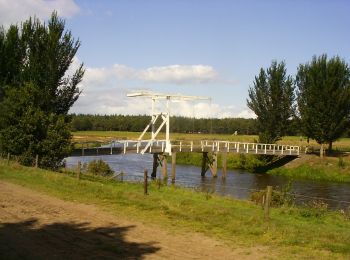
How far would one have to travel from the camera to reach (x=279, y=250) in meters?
10.9

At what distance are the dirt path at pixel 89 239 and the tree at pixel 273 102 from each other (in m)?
42.4

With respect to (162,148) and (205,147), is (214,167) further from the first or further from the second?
(162,148)

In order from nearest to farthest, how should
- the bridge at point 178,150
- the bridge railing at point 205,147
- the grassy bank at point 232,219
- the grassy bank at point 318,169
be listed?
the grassy bank at point 232,219 → the bridge at point 178,150 → the bridge railing at point 205,147 → the grassy bank at point 318,169

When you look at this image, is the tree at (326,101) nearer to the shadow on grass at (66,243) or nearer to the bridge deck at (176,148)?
the bridge deck at (176,148)

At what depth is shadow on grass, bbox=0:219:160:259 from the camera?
9773mm

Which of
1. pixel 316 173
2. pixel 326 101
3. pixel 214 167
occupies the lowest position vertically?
pixel 316 173

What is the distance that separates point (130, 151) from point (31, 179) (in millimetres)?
19573

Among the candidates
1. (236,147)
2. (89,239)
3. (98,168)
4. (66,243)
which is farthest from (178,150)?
(66,243)

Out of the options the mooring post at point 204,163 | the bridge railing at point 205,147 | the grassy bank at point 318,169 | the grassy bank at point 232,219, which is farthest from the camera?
the grassy bank at point 318,169

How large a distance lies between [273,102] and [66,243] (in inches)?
1846

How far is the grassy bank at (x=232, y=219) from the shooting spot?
11.4 metres

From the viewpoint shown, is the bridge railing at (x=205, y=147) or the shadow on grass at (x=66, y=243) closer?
the shadow on grass at (x=66, y=243)

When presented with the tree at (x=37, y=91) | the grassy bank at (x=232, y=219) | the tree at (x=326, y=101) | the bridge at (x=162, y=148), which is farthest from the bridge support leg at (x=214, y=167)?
the grassy bank at (x=232, y=219)

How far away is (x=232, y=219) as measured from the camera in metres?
14.2
